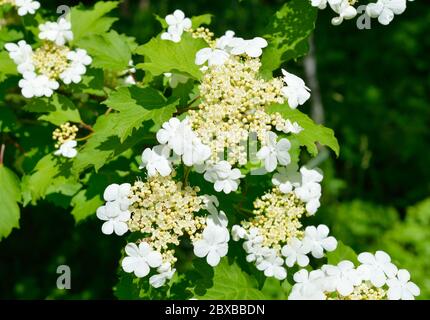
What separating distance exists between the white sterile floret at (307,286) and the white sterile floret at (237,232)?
0.81 ft

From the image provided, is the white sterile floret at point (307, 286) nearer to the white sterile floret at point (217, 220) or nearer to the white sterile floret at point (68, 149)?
the white sterile floret at point (217, 220)

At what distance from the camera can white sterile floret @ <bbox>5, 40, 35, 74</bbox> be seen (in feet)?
8.11

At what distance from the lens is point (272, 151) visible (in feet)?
6.69

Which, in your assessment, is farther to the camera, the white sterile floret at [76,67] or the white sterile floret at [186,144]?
the white sterile floret at [76,67]

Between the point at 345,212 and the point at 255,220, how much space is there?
3282 millimetres

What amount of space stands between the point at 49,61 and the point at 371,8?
135 cm

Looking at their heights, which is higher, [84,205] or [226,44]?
[226,44]

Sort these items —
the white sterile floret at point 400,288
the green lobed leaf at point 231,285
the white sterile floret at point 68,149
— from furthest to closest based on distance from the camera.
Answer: the white sterile floret at point 68,149
the green lobed leaf at point 231,285
the white sterile floret at point 400,288

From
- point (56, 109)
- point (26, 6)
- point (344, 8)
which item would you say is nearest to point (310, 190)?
point (344, 8)

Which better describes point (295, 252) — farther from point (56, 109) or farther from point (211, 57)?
point (56, 109)

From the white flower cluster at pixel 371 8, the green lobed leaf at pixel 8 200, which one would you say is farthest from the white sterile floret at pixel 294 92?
the green lobed leaf at pixel 8 200

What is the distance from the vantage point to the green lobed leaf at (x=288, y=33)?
2.33m
